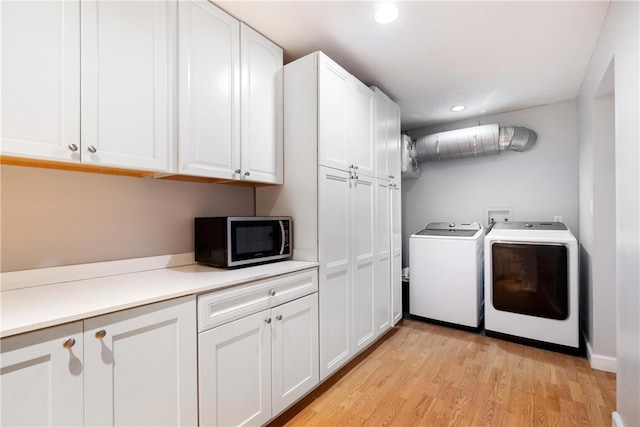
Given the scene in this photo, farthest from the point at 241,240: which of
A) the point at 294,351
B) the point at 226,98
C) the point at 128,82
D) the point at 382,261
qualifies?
the point at 382,261

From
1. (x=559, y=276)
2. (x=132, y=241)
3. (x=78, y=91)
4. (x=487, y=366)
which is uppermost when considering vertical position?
(x=78, y=91)

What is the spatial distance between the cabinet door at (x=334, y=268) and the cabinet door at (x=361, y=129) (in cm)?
24

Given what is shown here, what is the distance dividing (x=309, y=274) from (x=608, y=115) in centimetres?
240

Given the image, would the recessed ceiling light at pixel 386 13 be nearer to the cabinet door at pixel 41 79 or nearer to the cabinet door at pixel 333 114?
the cabinet door at pixel 333 114

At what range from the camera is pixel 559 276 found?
246 centimetres

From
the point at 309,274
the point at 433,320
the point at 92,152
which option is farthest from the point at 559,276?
the point at 92,152

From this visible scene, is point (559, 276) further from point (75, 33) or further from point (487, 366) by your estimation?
point (75, 33)

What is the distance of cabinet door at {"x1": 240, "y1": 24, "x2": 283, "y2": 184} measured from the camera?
5.96ft

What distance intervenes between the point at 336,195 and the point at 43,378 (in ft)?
5.35

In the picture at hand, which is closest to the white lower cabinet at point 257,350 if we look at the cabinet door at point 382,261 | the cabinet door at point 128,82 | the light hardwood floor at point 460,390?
the light hardwood floor at point 460,390

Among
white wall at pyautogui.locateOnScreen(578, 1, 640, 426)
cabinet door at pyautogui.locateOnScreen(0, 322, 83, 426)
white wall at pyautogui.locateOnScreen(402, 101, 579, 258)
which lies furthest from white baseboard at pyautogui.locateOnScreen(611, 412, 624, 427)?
cabinet door at pyautogui.locateOnScreen(0, 322, 83, 426)

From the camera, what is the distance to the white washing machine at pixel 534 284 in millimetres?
2434

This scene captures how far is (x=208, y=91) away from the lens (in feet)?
5.35

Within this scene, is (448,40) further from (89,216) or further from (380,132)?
(89,216)
